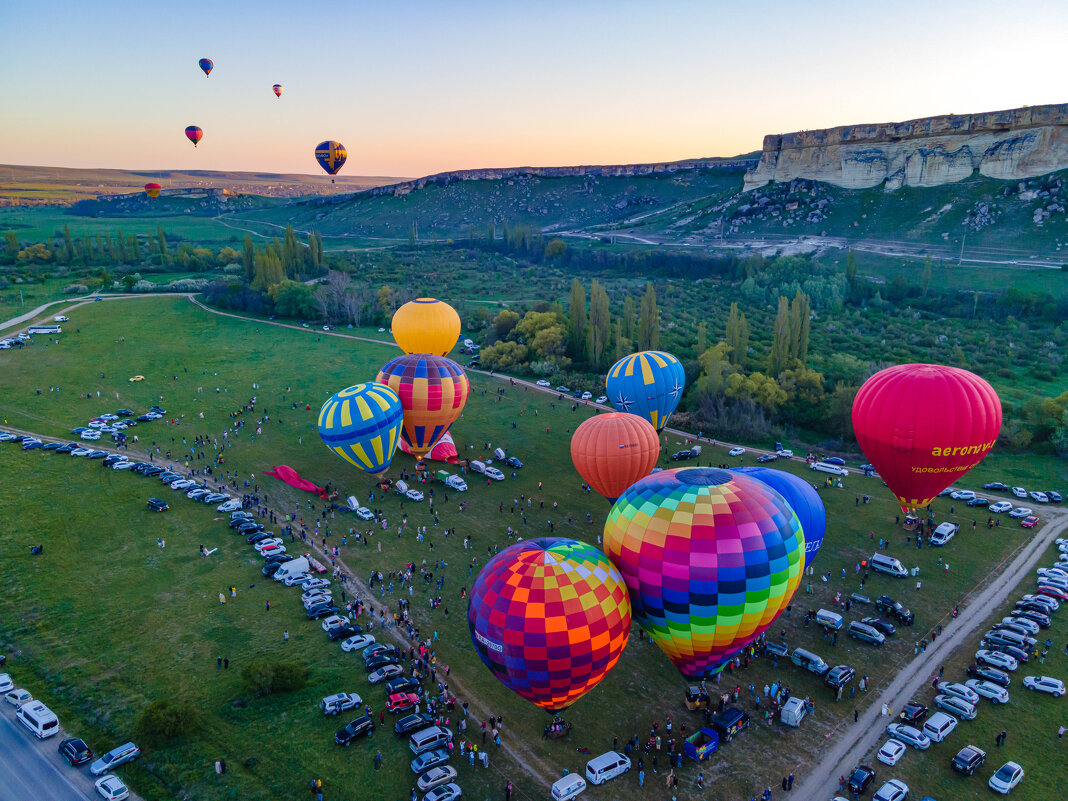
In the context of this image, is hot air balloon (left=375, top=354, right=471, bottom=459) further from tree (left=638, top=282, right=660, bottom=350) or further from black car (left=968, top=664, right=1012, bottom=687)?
black car (left=968, top=664, right=1012, bottom=687)

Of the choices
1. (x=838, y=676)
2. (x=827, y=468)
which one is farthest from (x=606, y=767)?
(x=827, y=468)

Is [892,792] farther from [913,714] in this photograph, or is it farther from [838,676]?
[838,676]

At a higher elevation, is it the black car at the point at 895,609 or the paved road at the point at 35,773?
the black car at the point at 895,609

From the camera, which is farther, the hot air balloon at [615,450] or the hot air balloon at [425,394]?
the hot air balloon at [425,394]

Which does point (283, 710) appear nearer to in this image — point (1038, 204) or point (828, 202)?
point (1038, 204)

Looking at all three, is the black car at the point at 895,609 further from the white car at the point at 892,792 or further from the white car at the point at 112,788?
the white car at the point at 112,788

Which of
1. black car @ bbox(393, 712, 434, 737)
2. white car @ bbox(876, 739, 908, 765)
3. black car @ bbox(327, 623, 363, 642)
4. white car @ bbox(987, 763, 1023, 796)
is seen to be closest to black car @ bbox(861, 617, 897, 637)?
white car @ bbox(876, 739, 908, 765)

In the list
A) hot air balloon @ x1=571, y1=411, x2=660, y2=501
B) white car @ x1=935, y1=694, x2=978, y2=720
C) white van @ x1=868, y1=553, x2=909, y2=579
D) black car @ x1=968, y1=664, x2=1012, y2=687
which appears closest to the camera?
white car @ x1=935, y1=694, x2=978, y2=720

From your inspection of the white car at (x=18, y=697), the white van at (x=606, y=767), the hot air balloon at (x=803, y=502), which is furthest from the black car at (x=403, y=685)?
the hot air balloon at (x=803, y=502)
